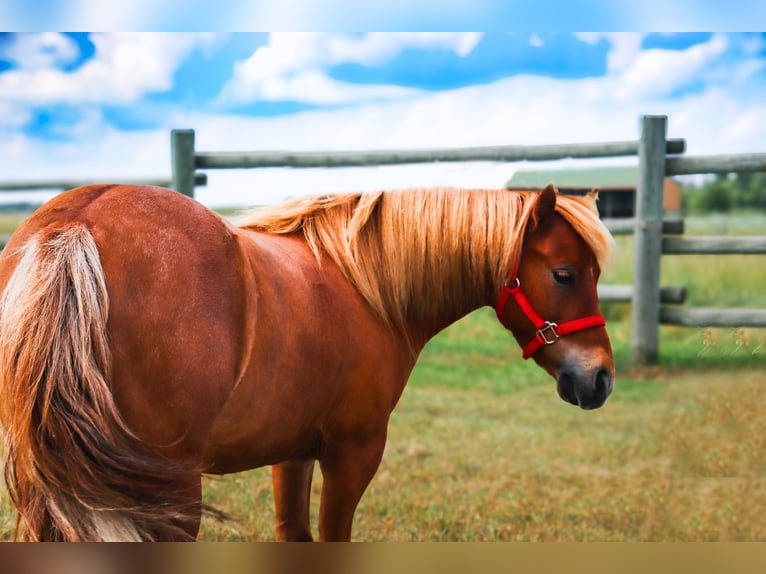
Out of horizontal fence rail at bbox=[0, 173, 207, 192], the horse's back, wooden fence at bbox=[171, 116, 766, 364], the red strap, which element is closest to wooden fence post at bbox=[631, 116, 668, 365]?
wooden fence at bbox=[171, 116, 766, 364]

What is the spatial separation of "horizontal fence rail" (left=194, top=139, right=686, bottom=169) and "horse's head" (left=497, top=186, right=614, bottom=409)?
2.12 metres

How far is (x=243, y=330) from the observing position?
1562 mm

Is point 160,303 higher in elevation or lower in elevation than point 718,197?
lower

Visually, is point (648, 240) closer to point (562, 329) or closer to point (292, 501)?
point (562, 329)

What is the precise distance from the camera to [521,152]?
4.16 m

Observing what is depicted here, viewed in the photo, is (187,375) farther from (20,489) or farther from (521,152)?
(521,152)

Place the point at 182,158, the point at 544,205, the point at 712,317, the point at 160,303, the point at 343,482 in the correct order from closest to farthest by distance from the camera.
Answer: the point at 160,303 < the point at 343,482 < the point at 544,205 < the point at 182,158 < the point at 712,317

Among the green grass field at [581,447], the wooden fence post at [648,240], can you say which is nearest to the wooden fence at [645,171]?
the wooden fence post at [648,240]

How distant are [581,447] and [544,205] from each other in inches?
88.5

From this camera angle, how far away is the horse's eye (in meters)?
2.05

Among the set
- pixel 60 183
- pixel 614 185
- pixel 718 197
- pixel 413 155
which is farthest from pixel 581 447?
pixel 60 183

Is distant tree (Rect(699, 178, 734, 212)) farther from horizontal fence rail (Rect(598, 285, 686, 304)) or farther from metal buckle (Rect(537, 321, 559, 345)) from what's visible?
metal buckle (Rect(537, 321, 559, 345))

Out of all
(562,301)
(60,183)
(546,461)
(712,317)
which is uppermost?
(60,183)

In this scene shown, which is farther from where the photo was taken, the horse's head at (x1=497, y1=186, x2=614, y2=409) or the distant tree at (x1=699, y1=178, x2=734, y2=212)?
the distant tree at (x1=699, y1=178, x2=734, y2=212)
